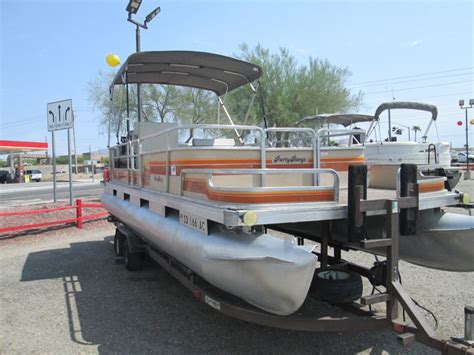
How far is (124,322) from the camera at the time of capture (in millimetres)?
4172

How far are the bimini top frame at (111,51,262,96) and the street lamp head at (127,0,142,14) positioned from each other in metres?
3.42

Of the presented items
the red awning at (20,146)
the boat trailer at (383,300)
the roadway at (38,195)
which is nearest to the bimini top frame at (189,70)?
the boat trailer at (383,300)

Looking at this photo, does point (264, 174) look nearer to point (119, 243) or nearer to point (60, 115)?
point (119, 243)

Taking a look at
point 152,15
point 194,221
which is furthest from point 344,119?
point 194,221

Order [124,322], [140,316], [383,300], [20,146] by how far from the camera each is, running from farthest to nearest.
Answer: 1. [20,146]
2. [140,316]
3. [124,322]
4. [383,300]

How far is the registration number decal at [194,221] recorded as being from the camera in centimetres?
342

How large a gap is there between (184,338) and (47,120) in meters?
8.00

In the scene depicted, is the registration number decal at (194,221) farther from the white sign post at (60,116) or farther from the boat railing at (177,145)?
the white sign post at (60,116)

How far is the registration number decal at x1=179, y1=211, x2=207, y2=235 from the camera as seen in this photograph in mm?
3424

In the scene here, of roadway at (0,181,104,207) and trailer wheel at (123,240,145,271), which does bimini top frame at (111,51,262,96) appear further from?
roadway at (0,181,104,207)

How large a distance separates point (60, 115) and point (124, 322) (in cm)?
691

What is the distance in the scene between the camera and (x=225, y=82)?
6848 millimetres

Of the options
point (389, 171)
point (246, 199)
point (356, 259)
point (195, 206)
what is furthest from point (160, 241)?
point (356, 259)

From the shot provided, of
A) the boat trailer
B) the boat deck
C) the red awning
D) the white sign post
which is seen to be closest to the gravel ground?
the boat trailer
